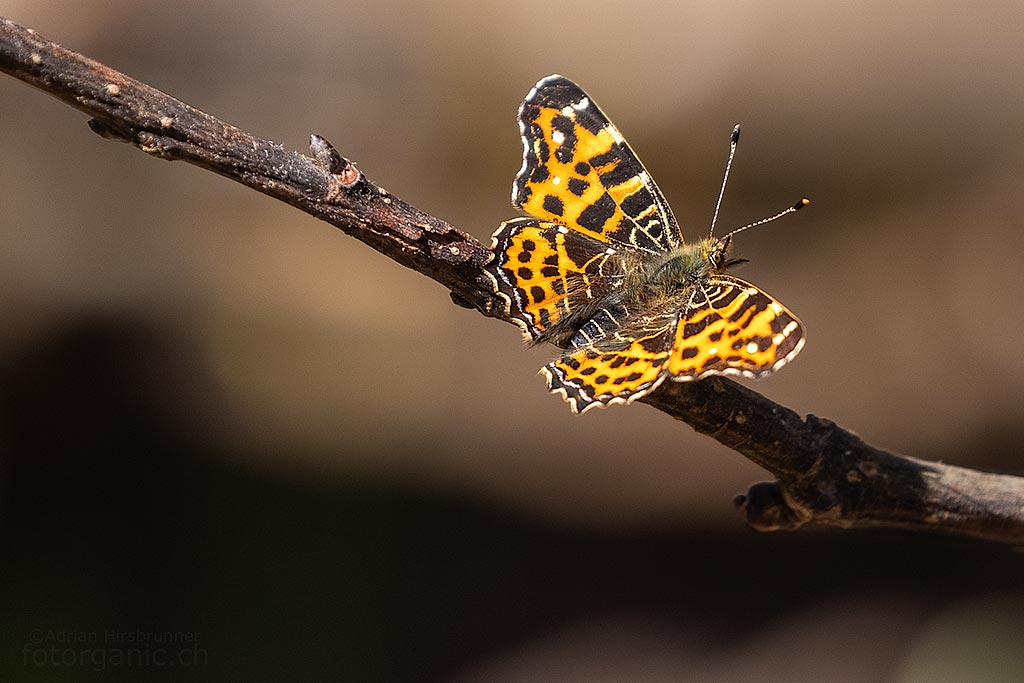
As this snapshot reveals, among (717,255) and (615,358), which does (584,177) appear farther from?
(615,358)

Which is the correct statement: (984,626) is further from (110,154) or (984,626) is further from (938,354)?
(110,154)

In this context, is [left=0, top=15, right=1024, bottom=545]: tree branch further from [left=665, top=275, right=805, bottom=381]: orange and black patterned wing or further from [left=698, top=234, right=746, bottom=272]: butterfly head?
[left=698, top=234, right=746, bottom=272]: butterfly head

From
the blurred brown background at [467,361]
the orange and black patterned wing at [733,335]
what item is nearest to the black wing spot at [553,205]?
the orange and black patterned wing at [733,335]

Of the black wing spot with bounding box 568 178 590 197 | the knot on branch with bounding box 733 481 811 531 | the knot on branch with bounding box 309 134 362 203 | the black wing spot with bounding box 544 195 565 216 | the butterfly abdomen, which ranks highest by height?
the black wing spot with bounding box 568 178 590 197

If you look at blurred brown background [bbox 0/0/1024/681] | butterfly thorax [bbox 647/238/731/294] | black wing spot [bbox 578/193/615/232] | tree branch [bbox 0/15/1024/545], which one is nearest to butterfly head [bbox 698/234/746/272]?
butterfly thorax [bbox 647/238/731/294]

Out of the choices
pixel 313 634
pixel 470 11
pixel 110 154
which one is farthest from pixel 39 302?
pixel 470 11
